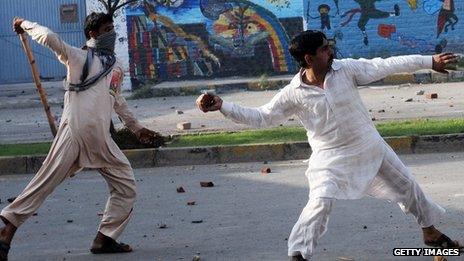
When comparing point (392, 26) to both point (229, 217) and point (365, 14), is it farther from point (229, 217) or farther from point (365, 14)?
point (229, 217)

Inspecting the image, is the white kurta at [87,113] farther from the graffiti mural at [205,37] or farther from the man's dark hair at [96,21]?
the graffiti mural at [205,37]

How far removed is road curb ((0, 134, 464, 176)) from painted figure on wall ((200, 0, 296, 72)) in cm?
1549

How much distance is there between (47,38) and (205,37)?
2121 cm

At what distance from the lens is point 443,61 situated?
6.39 m

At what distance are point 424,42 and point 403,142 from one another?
632 inches

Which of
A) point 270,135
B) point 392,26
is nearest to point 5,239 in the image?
point 270,135

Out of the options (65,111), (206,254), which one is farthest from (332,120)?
(65,111)

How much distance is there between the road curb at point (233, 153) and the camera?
12.5m

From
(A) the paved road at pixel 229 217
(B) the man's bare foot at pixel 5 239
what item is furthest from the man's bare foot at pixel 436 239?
(B) the man's bare foot at pixel 5 239

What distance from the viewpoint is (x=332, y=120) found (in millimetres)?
6539

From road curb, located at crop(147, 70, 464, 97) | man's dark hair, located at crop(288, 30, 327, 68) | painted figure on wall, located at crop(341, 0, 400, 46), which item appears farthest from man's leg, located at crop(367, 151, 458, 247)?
painted figure on wall, located at crop(341, 0, 400, 46)

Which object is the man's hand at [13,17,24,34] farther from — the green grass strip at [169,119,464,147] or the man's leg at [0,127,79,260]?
the green grass strip at [169,119,464,147]

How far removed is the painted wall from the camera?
28.2 metres

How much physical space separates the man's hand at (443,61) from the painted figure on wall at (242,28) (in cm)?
2189
